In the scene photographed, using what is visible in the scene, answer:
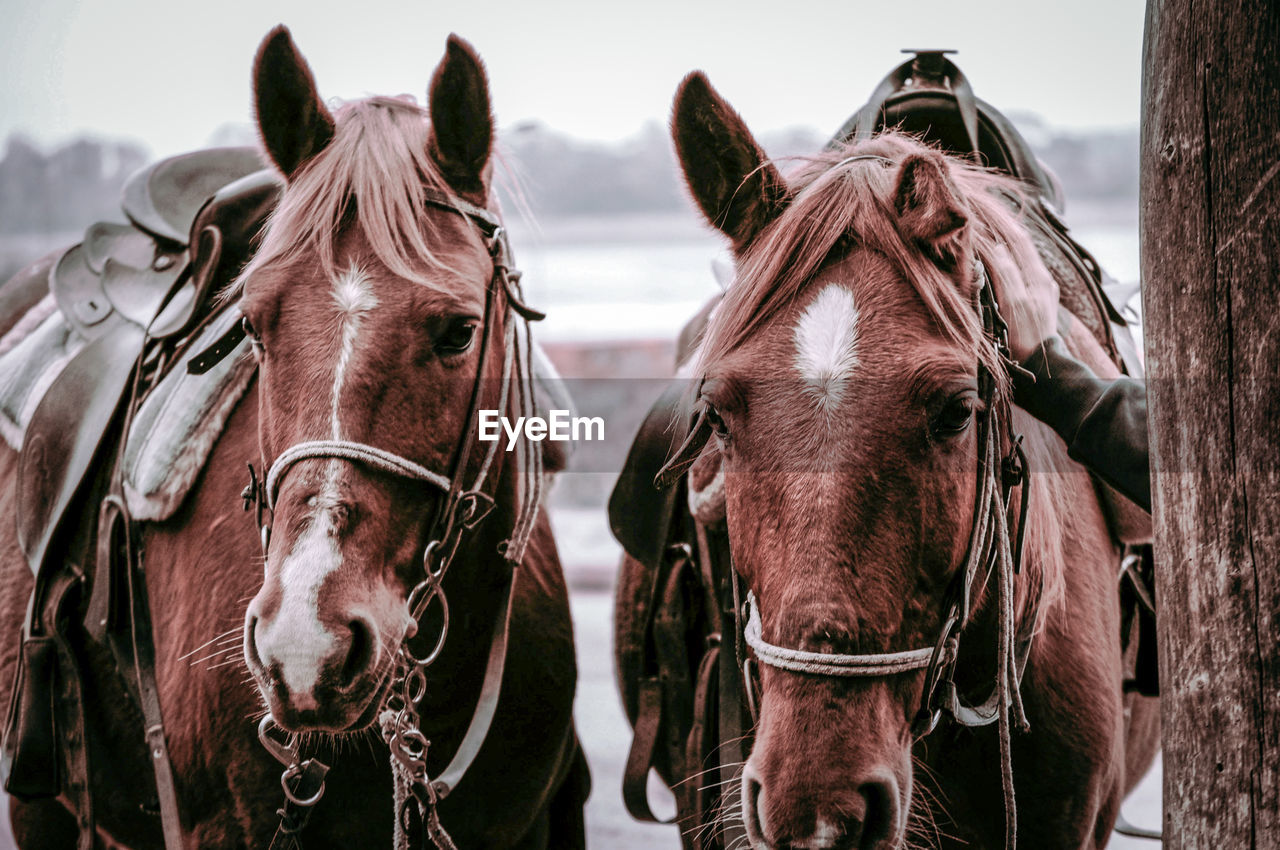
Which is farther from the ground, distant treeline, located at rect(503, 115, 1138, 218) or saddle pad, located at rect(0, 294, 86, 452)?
distant treeline, located at rect(503, 115, 1138, 218)

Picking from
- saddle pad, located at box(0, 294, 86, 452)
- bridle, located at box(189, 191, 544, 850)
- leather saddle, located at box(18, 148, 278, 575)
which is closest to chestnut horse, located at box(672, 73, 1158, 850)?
bridle, located at box(189, 191, 544, 850)

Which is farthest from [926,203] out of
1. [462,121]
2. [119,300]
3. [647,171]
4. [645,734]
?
[647,171]

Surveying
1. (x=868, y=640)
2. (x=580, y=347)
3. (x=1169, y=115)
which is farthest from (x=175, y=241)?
(x=580, y=347)

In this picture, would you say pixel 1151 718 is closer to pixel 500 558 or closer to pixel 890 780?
pixel 890 780

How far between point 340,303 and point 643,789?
1489mm

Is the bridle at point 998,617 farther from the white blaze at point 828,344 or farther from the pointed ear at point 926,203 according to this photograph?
the white blaze at point 828,344

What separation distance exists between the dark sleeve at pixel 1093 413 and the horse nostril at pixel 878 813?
0.75m

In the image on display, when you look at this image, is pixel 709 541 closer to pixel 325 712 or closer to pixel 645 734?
pixel 645 734

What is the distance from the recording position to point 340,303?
1822 mm

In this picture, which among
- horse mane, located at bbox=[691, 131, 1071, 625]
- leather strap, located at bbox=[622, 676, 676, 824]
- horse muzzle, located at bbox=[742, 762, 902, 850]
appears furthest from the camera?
leather strap, located at bbox=[622, 676, 676, 824]

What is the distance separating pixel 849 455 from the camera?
1417mm

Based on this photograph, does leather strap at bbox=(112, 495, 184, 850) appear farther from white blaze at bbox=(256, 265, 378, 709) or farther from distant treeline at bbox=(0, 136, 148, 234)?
distant treeline at bbox=(0, 136, 148, 234)

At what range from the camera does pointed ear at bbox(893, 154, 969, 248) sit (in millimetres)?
1574

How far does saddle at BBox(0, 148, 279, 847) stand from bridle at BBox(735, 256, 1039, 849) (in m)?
1.46
